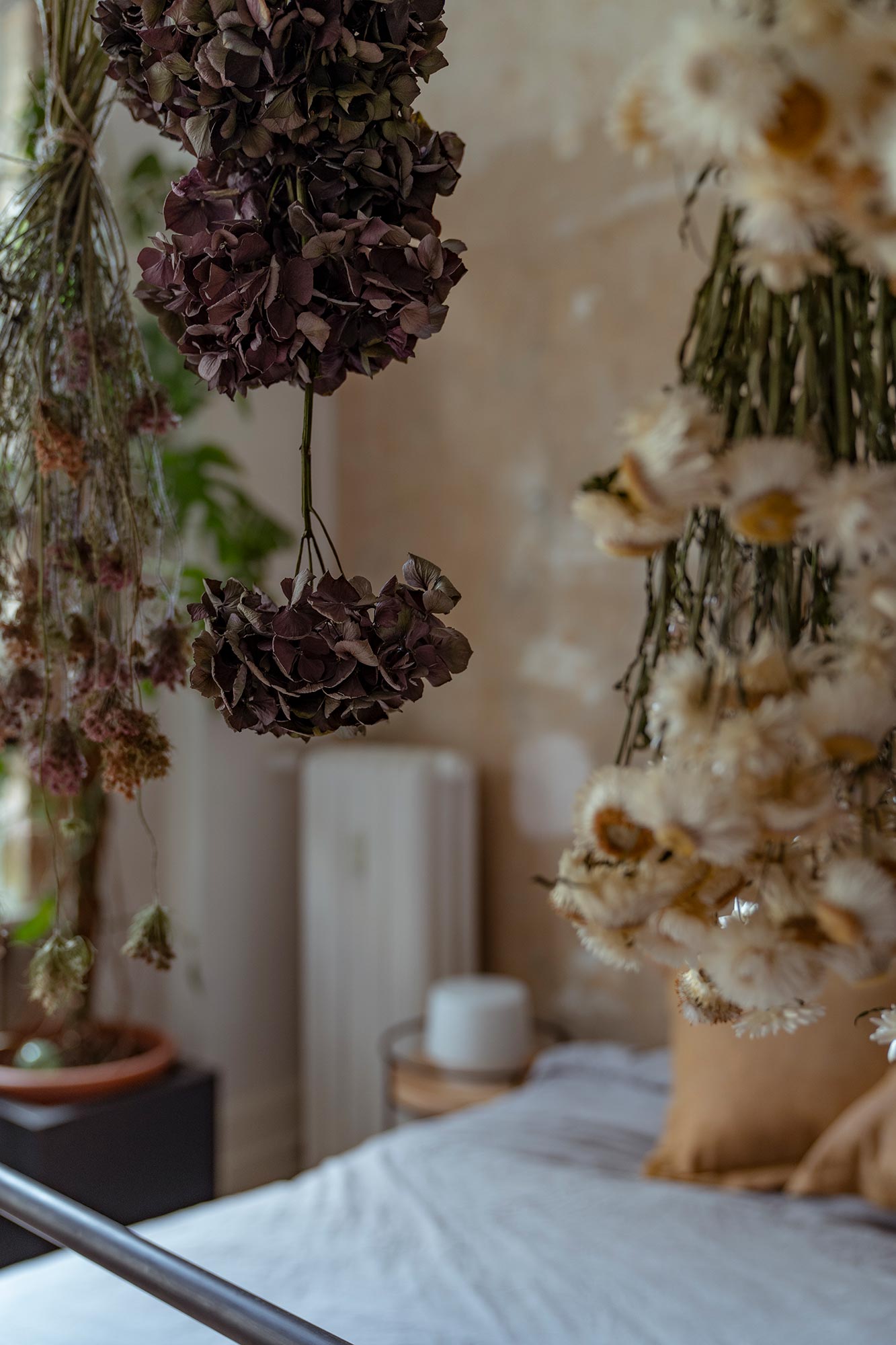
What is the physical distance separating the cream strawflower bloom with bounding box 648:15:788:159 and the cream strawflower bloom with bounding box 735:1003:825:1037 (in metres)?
0.29

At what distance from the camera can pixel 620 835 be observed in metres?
0.41

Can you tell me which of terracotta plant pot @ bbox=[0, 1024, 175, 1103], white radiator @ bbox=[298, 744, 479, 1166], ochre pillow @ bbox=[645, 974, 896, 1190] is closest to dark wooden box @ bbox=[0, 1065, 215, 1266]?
terracotta plant pot @ bbox=[0, 1024, 175, 1103]

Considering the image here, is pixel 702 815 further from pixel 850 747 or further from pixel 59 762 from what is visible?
pixel 59 762

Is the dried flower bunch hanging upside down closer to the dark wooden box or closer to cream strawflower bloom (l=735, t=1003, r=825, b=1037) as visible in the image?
cream strawflower bloom (l=735, t=1003, r=825, b=1037)

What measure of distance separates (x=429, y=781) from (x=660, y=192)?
1.47 metres

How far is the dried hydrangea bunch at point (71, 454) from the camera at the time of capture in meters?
Result: 0.78

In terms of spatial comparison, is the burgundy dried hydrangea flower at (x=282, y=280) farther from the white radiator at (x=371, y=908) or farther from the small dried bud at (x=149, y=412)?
the white radiator at (x=371, y=908)

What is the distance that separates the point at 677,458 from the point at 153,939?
1.62 feet

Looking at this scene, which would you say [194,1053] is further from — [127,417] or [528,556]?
[127,417]

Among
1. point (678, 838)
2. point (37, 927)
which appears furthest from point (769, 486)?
point (37, 927)

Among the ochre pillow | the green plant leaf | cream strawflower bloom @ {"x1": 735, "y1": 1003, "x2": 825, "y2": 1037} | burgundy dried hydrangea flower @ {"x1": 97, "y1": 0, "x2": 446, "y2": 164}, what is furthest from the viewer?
the green plant leaf

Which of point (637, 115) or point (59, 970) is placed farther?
point (59, 970)

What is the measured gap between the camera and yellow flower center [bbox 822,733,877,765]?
0.37 metres

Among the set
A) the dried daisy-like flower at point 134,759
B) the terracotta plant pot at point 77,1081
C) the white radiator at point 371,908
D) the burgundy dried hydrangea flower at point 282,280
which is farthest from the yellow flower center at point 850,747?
the white radiator at point 371,908
